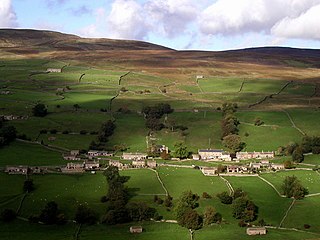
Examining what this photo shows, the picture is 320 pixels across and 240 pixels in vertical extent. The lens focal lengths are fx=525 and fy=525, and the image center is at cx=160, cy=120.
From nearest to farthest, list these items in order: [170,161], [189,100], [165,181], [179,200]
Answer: [179,200], [165,181], [170,161], [189,100]

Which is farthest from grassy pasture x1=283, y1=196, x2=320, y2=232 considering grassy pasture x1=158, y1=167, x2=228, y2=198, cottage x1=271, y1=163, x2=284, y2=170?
cottage x1=271, y1=163, x2=284, y2=170

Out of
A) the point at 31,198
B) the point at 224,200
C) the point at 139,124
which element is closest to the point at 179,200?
the point at 224,200

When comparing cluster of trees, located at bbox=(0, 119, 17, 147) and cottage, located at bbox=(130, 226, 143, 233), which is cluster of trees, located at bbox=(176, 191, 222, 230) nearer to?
cottage, located at bbox=(130, 226, 143, 233)

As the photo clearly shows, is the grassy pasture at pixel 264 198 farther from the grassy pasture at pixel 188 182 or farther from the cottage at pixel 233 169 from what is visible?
the cottage at pixel 233 169

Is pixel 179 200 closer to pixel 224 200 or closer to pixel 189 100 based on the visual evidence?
pixel 224 200

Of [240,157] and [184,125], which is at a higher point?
[184,125]

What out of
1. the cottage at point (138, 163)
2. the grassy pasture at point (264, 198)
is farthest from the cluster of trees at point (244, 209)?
the cottage at point (138, 163)

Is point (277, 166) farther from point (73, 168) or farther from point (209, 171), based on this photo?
point (73, 168)
